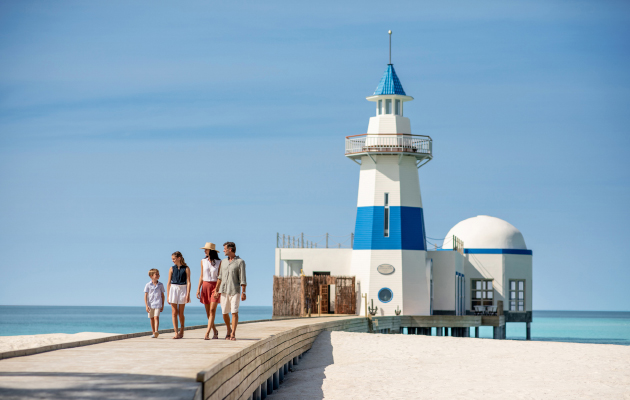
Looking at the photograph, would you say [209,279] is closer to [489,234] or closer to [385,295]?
[385,295]

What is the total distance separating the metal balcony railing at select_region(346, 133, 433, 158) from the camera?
33.8 m

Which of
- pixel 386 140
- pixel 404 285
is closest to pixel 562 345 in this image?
pixel 404 285

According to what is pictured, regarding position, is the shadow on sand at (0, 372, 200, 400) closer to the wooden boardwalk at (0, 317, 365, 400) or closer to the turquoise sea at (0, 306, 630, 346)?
the wooden boardwalk at (0, 317, 365, 400)

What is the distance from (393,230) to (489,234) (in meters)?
8.82

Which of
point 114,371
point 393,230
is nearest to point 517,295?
point 393,230

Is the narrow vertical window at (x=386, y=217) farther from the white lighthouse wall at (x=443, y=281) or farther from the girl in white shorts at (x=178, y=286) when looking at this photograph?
the girl in white shorts at (x=178, y=286)

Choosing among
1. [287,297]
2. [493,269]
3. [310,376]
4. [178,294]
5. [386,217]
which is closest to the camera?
[178,294]

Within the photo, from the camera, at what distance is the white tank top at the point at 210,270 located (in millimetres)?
13812

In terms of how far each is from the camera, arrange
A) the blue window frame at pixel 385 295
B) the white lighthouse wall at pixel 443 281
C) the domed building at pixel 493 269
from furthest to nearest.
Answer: the domed building at pixel 493 269, the white lighthouse wall at pixel 443 281, the blue window frame at pixel 385 295

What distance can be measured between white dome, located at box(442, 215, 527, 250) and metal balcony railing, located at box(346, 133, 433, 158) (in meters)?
7.71

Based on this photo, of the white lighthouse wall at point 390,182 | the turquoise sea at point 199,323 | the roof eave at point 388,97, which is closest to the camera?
the white lighthouse wall at point 390,182

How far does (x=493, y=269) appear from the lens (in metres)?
39.9

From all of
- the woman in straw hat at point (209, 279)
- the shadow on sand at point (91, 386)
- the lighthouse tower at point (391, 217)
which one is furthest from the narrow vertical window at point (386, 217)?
the shadow on sand at point (91, 386)

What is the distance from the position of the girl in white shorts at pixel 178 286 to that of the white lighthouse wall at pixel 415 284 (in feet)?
66.0
